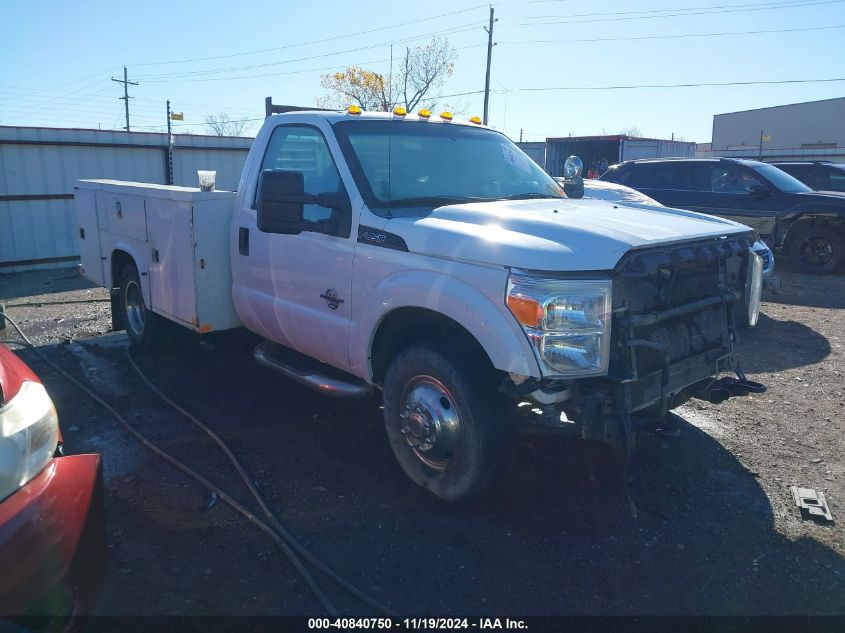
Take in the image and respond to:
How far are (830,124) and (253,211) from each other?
4991cm

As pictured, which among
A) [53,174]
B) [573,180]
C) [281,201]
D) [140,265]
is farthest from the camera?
[53,174]

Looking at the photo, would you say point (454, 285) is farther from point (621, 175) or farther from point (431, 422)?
point (621, 175)

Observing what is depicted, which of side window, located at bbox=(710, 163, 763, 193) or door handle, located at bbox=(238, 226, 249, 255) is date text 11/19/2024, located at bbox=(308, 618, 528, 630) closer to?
door handle, located at bbox=(238, 226, 249, 255)

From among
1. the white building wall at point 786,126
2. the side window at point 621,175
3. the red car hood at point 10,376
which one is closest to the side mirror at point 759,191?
the side window at point 621,175

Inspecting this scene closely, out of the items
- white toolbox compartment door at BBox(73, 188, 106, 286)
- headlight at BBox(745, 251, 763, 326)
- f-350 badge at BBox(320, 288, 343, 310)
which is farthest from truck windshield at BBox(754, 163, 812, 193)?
white toolbox compartment door at BBox(73, 188, 106, 286)

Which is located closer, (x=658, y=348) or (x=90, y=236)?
(x=658, y=348)

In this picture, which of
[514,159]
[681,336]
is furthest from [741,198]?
[681,336]

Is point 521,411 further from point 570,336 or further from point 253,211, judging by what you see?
point 253,211

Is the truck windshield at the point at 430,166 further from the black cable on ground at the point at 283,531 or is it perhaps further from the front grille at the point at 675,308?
the black cable on ground at the point at 283,531

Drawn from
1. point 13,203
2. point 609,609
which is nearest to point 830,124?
point 13,203

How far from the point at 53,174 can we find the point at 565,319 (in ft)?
38.4

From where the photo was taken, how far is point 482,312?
331 centimetres

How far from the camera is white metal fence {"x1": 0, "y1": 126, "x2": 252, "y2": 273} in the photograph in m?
11.7

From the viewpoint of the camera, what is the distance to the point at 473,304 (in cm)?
335
